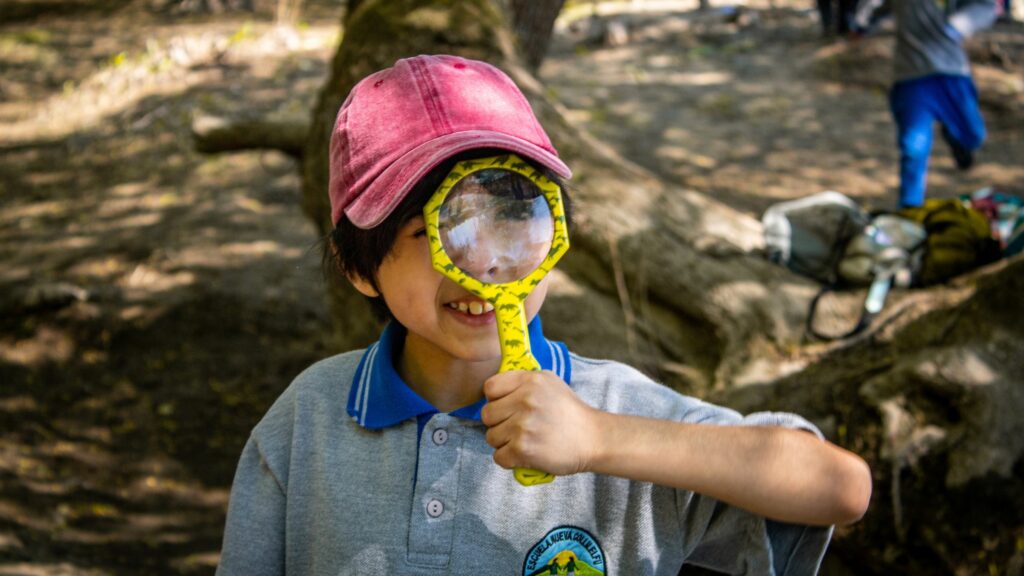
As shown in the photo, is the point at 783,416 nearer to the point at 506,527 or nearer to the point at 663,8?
the point at 506,527

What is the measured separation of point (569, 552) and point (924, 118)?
496 centimetres

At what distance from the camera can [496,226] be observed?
4.89ft

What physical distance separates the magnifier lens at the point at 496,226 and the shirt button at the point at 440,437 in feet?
1.07

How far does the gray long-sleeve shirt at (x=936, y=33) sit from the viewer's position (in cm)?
571

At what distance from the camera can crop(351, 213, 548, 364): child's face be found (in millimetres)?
1556

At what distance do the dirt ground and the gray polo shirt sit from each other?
206cm

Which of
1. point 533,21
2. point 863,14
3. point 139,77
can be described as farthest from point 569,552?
point 863,14

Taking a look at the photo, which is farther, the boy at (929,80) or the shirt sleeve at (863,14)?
the shirt sleeve at (863,14)

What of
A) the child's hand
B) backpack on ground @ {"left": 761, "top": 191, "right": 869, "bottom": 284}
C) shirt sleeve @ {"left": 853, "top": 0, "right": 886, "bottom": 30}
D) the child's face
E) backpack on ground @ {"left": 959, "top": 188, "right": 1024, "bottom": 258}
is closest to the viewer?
the child's hand

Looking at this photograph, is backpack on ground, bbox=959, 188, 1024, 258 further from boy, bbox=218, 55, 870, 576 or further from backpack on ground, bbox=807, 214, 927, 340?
boy, bbox=218, 55, 870, 576

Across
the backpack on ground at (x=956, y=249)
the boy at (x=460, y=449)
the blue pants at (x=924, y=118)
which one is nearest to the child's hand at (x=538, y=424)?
the boy at (x=460, y=449)

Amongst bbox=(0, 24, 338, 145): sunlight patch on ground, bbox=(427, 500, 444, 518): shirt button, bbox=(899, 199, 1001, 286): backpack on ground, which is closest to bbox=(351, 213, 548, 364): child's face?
bbox=(427, 500, 444, 518): shirt button

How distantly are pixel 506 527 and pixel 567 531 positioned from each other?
0.32 ft

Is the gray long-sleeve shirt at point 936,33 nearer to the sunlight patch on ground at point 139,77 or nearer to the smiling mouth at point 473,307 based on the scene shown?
the smiling mouth at point 473,307
